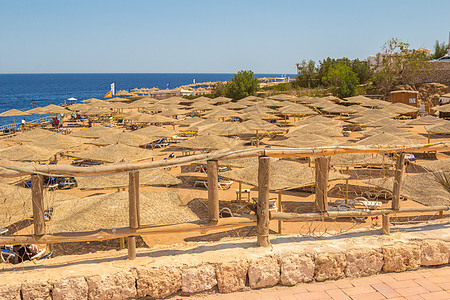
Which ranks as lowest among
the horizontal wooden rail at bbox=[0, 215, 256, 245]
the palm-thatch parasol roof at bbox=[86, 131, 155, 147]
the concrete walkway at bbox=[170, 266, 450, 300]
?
the concrete walkway at bbox=[170, 266, 450, 300]

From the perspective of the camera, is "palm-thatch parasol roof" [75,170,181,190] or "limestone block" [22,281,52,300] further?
"palm-thatch parasol roof" [75,170,181,190]

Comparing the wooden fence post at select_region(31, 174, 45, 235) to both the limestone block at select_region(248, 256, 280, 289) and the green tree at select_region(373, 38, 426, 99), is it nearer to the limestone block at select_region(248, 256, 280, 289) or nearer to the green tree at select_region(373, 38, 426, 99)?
the limestone block at select_region(248, 256, 280, 289)

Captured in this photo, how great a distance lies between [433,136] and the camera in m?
21.0

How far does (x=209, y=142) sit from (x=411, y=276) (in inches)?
395

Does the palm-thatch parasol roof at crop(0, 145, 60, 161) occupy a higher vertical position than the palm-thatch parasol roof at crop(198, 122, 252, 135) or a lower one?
lower

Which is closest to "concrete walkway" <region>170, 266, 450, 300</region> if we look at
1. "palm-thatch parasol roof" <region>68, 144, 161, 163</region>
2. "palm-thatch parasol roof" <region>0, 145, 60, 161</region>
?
"palm-thatch parasol roof" <region>68, 144, 161, 163</region>

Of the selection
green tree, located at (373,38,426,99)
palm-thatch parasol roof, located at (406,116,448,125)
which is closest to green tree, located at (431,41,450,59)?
green tree, located at (373,38,426,99)

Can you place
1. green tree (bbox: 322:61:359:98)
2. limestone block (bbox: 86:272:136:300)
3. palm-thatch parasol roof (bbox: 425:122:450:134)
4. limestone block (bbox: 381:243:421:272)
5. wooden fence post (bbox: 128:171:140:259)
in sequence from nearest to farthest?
limestone block (bbox: 86:272:136:300)
wooden fence post (bbox: 128:171:140:259)
limestone block (bbox: 381:243:421:272)
palm-thatch parasol roof (bbox: 425:122:450:134)
green tree (bbox: 322:61:359:98)

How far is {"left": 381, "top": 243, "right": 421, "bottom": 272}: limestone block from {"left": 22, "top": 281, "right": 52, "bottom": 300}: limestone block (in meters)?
3.05

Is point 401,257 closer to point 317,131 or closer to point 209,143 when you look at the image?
point 209,143

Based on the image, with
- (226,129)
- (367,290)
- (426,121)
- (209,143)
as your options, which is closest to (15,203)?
(367,290)

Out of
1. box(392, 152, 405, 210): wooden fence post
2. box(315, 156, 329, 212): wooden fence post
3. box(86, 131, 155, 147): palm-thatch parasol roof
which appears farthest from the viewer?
box(86, 131, 155, 147): palm-thatch parasol roof

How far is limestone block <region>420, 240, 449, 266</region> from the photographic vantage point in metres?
4.07

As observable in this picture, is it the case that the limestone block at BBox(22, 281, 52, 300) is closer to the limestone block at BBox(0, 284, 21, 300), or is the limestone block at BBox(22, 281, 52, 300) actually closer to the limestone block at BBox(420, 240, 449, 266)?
the limestone block at BBox(0, 284, 21, 300)
